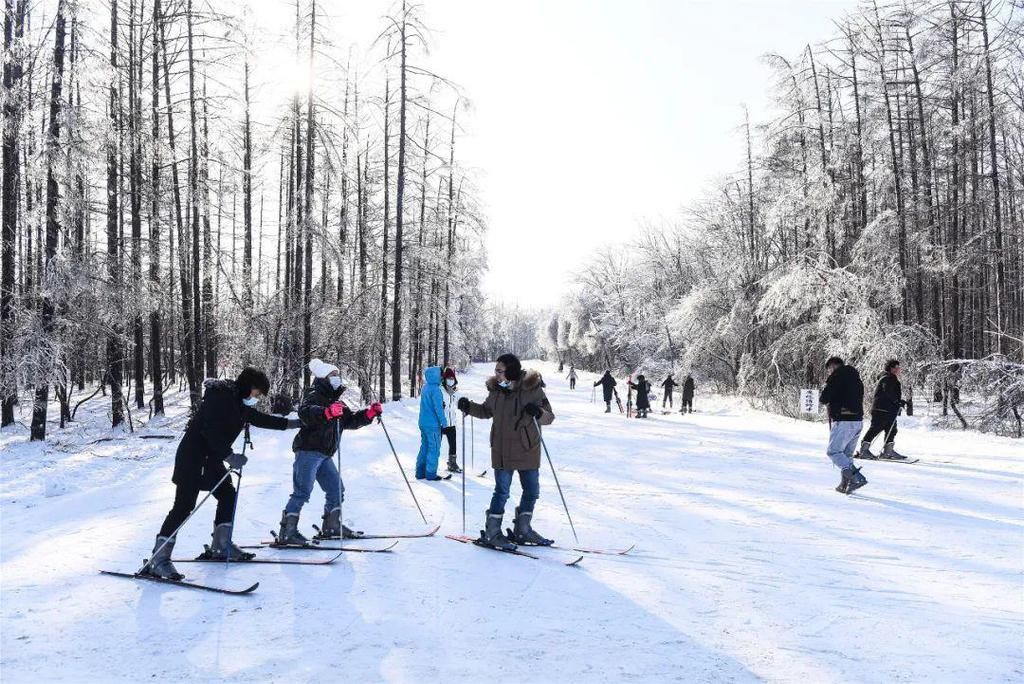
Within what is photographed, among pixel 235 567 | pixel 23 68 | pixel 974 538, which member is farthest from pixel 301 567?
pixel 23 68

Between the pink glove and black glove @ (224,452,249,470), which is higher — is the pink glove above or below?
above

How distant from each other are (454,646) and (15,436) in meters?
14.1

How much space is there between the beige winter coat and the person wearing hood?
3380mm

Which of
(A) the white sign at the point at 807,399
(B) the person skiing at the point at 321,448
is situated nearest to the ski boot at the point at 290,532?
(B) the person skiing at the point at 321,448

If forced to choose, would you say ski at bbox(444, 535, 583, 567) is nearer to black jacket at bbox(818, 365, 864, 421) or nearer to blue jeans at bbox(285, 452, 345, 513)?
blue jeans at bbox(285, 452, 345, 513)

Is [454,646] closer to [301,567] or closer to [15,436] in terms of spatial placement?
[301,567]

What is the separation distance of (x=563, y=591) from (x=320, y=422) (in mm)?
2700

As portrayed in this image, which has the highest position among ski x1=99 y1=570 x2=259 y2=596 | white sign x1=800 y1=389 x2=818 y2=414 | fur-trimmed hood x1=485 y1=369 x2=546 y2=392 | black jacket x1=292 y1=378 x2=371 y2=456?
fur-trimmed hood x1=485 y1=369 x2=546 y2=392

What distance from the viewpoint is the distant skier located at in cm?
922

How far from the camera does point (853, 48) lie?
21.1 m

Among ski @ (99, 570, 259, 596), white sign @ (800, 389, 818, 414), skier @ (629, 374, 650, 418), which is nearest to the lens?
ski @ (99, 570, 259, 596)

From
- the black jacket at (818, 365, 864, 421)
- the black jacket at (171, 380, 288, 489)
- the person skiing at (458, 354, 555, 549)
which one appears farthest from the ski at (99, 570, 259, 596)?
the black jacket at (818, 365, 864, 421)

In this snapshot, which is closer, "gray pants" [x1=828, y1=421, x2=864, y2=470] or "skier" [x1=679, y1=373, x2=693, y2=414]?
"gray pants" [x1=828, y1=421, x2=864, y2=470]

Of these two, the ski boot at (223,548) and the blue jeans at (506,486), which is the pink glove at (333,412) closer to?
the ski boot at (223,548)
